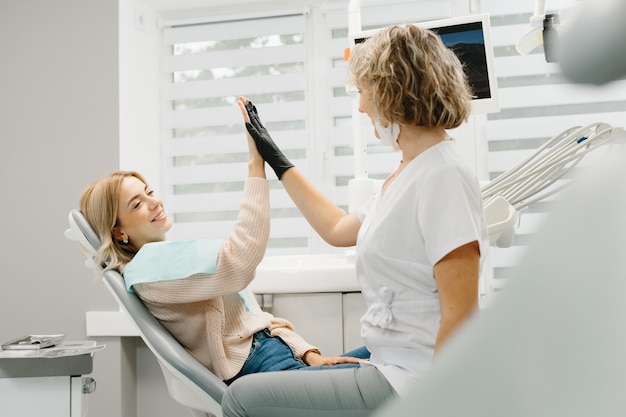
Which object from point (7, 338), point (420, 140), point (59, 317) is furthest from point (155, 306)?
point (7, 338)

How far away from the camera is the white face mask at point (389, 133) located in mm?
1297

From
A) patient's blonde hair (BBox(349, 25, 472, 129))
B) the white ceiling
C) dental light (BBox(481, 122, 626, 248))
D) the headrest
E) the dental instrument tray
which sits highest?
the white ceiling

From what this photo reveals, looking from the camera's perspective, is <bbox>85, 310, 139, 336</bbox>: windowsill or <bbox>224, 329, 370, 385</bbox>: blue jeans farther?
<bbox>85, 310, 139, 336</bbox>: windowsill

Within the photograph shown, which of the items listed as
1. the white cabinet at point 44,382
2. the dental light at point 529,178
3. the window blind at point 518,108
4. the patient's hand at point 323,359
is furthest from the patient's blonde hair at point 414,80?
the window blind at point 518,108

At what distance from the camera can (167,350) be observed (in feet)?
4.95

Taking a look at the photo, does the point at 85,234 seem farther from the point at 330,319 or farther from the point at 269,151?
the point at 330,319

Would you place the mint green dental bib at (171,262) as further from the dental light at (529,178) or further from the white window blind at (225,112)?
the white window blind at (225,112)

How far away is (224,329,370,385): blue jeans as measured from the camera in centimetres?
164

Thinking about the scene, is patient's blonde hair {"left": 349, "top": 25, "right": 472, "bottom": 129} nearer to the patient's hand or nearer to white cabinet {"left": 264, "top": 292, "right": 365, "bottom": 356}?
the patient's hand

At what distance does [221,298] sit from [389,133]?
2.19 feet

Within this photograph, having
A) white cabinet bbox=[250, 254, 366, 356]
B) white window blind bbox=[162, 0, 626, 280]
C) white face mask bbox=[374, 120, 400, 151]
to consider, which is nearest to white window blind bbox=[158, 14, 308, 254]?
white window blind bbox=[162, 0, 626, 280]

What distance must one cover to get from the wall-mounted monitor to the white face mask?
78cm

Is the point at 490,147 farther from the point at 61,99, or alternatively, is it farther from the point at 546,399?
the point at 546,399

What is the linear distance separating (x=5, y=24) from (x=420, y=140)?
2.42 meters
